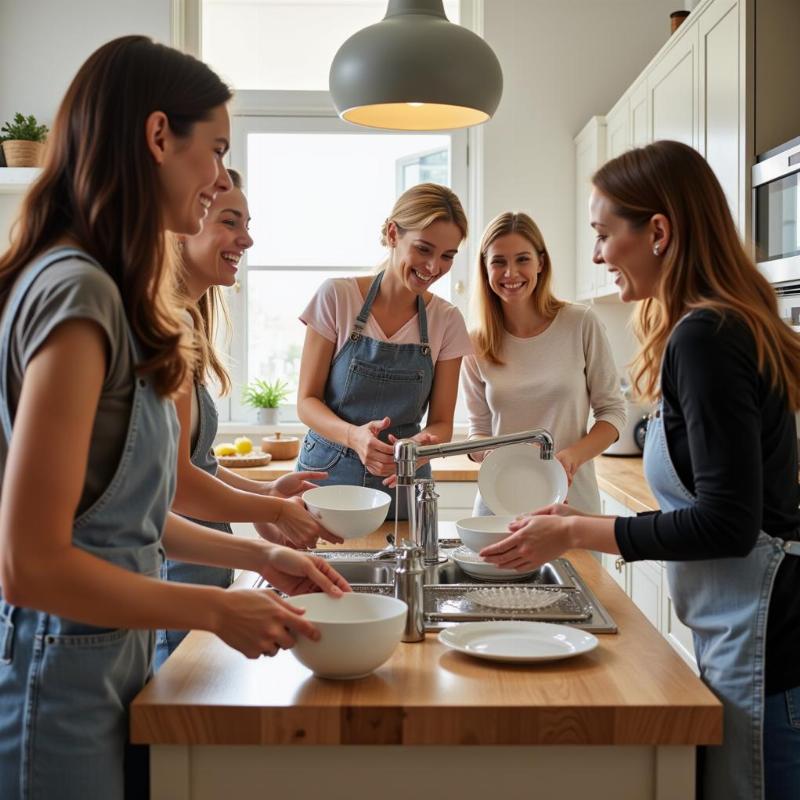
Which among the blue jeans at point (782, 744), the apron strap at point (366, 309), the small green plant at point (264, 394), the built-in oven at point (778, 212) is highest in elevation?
the built-in oven at point (778, 212)

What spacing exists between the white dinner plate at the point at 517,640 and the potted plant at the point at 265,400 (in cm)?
305

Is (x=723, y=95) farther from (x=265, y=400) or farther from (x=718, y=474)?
(x=265, y=400)

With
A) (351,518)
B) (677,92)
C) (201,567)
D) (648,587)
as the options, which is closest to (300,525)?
(351,518)

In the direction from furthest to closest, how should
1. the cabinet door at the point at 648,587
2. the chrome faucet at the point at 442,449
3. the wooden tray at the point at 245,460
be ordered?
the wooden tray at the point at 245,460 → the cabinet door at the point at 648,587 → the chrome faucet at the point at 442,449

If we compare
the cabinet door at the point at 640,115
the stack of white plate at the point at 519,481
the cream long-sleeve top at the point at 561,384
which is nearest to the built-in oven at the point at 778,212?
the cream long-sleeve top at the point at 561,384

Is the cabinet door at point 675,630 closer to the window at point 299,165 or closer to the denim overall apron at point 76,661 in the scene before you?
the denim overall apron at point 76,661

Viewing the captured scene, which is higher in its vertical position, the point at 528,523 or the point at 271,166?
the point at 271,166

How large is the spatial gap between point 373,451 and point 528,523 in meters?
0.65

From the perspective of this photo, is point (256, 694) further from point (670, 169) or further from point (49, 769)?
point (670, 169)

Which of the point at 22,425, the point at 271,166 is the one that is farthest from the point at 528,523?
the point at 271,166

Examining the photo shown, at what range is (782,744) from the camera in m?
1.20

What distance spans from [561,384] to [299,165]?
2.36 m

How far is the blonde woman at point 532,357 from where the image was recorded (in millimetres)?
2467

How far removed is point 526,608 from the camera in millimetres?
1441
